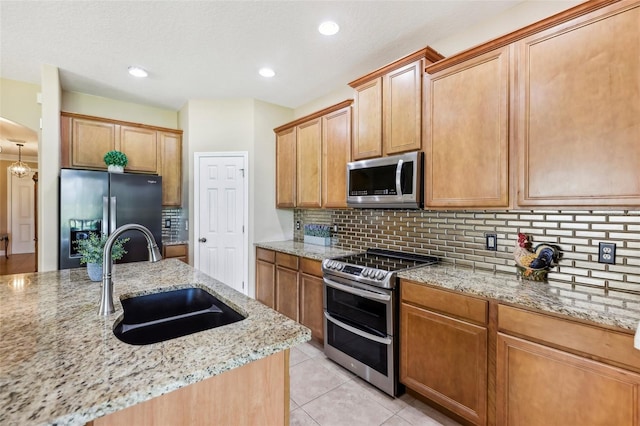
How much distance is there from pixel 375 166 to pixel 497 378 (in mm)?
1695

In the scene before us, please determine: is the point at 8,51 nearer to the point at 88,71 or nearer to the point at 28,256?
the point at 88,71

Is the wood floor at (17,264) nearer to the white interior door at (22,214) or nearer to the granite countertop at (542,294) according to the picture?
the white interior door at (22,214)

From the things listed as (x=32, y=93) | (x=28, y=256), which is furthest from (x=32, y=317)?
(x=28, y=256)

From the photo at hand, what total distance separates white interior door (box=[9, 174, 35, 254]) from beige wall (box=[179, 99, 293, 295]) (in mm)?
6366

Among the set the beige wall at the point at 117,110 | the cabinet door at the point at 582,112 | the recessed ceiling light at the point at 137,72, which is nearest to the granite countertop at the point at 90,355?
the cabinet door at the point at 582,112

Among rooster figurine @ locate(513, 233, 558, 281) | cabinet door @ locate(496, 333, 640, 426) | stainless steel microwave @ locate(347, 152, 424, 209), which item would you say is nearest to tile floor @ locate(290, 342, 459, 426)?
cabinet door @ locate(496, 333, 640, 426)

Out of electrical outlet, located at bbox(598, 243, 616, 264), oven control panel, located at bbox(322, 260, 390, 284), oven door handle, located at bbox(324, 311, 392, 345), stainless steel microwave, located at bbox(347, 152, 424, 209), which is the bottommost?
oven door handle, located at bbox(324, 311, 392, 345)

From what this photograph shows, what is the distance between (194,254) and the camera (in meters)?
3.84

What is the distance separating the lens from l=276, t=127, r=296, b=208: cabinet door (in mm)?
3730

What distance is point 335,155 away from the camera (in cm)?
315

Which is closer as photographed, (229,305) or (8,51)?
(229,305)

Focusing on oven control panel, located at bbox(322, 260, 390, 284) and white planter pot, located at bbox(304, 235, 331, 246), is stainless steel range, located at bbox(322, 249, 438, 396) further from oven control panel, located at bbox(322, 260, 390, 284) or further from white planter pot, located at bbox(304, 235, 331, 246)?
white planter pot, located at bbox(304, 235, 331, 246)

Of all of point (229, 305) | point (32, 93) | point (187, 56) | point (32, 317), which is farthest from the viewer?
point (32, 93)

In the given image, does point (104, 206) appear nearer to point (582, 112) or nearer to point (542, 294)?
point (542, 294)
